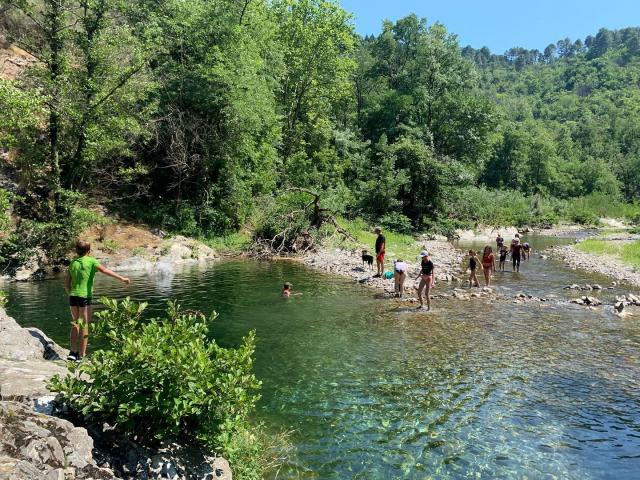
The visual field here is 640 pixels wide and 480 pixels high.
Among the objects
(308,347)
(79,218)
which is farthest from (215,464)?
(79,218)

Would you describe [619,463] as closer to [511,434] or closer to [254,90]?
[511,434]

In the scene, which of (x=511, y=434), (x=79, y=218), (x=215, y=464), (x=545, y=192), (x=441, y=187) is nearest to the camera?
(x=215, y=464)

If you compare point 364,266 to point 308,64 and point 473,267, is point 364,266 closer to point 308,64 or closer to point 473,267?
point 473,267

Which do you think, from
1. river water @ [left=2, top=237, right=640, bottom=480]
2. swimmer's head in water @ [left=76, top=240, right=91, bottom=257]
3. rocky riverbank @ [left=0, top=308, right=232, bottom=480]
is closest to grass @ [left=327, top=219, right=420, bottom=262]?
river water @ [left=2, top=237, right=640, bottom=480]

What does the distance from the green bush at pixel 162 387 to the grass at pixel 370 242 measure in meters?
23.5

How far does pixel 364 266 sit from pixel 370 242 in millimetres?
8778

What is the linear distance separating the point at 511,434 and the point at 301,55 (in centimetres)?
4671

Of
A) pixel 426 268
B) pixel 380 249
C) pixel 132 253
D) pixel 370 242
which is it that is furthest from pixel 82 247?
pixel 370 242

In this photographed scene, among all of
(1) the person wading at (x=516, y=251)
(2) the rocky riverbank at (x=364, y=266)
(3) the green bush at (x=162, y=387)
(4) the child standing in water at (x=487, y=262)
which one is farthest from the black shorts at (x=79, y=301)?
(1) the person wading at (x=516, y=251)

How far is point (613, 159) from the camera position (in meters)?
117

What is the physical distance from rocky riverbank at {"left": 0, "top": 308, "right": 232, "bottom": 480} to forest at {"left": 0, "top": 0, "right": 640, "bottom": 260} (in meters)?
12.8

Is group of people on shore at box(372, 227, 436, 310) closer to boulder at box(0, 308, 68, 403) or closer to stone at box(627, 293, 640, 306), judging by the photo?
stone at box(627, 293, 640, 306)

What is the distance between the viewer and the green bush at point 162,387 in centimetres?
518

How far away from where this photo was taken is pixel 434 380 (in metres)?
10.4
